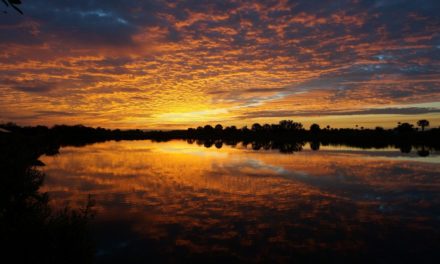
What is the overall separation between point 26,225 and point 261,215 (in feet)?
38.6

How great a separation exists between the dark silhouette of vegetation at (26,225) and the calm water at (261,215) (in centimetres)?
405

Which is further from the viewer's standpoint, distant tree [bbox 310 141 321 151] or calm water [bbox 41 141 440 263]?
distant tree [bbox 310 141 321 151]

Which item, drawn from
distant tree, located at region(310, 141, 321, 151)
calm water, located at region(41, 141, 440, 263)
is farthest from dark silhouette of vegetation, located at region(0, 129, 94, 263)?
distant tree, located at region(310, 141, 321, 151)

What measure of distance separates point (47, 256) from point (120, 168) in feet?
99.9

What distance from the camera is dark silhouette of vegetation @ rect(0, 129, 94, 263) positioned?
7.82 meters

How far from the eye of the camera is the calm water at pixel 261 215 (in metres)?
12.6

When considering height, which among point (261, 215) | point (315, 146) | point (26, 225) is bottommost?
point (261, 215)

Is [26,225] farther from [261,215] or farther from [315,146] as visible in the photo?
[315,146]

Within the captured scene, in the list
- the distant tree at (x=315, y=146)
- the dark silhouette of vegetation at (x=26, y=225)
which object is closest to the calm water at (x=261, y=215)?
the dark silhouette of vegetation at (x=26, y=225)

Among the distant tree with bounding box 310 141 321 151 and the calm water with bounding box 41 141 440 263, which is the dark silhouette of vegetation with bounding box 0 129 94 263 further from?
the distant tree with bounding box 310 141 321 151

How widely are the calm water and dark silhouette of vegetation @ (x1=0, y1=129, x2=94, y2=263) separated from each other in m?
4.05

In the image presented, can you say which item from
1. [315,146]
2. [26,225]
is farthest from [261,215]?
[315,146]

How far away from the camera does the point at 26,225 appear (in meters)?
8.13

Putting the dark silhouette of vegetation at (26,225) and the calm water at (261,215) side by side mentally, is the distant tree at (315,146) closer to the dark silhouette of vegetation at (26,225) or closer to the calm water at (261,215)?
the calm water at (261,215)
